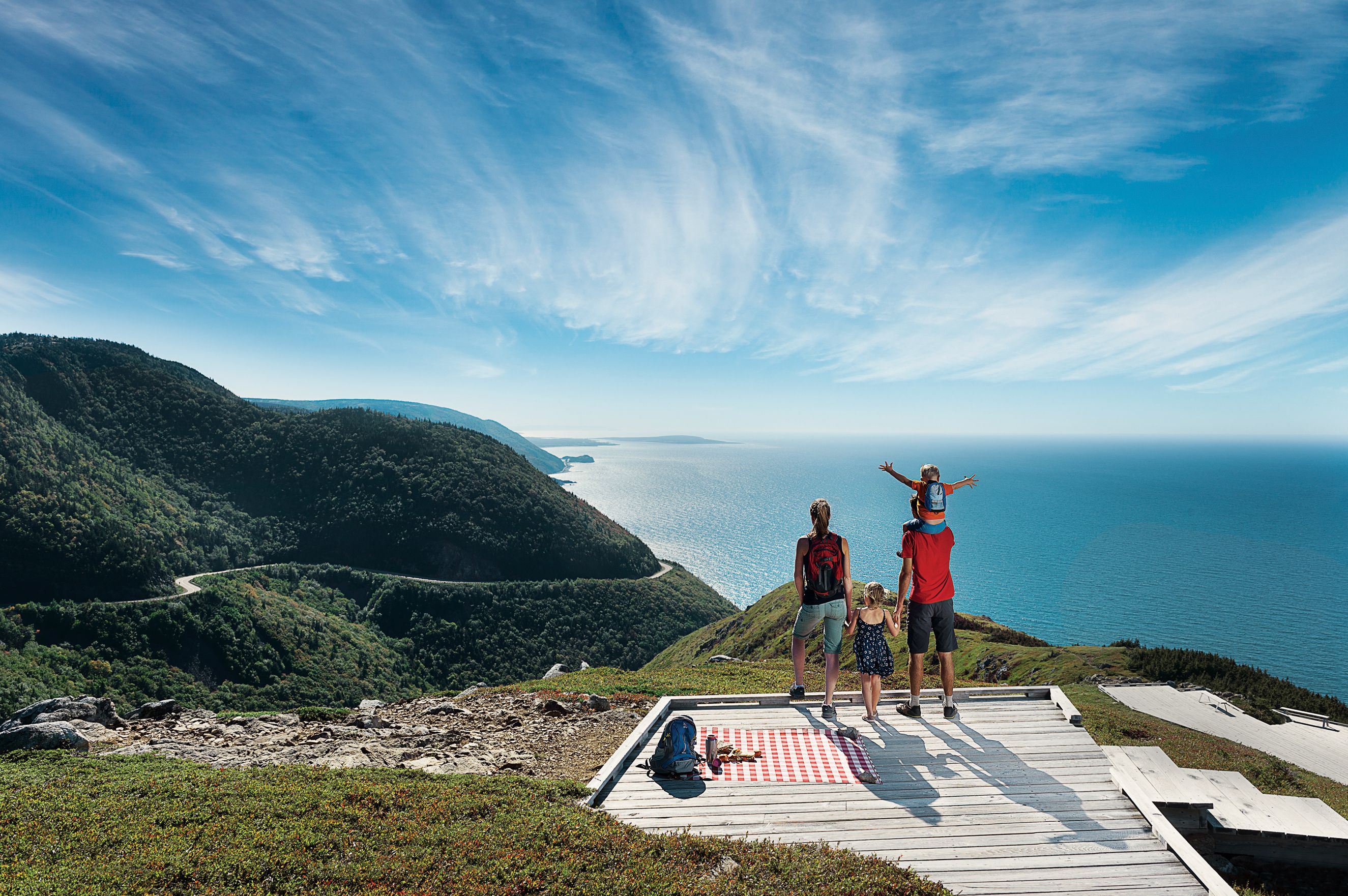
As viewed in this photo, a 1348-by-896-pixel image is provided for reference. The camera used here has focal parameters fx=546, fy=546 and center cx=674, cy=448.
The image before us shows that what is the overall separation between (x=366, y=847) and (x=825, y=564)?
6.66 meters

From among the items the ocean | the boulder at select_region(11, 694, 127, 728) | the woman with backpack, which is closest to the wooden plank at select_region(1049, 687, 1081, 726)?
the woman with backpack

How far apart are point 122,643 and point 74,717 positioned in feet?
196

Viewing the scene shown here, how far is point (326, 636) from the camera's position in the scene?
6562 cm

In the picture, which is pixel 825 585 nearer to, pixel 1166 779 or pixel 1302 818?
pixel 1166 779

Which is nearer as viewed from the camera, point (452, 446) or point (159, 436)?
point (159, 436)

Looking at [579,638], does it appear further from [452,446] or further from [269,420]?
[269,420]

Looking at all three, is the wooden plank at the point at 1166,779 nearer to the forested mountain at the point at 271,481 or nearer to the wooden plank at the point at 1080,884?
the wooden plank at the point at 1080,884

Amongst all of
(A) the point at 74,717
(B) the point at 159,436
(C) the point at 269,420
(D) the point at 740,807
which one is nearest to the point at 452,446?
(C) the point at 269,420

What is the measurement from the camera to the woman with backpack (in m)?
8.32

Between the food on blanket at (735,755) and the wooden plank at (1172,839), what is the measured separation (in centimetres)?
435

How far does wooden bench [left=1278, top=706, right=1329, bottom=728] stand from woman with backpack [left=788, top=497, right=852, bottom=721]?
37.2 metres

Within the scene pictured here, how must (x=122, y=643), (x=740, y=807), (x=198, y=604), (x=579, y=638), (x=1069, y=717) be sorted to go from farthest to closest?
(x=579, y=638), (x=198, y=604), (x=122, y=643), (x=1069, y=717), (x=740, y=807)

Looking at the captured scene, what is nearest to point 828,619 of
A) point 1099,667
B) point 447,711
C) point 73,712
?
point 447,711

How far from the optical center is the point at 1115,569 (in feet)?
383
